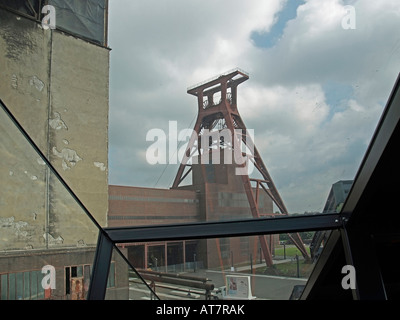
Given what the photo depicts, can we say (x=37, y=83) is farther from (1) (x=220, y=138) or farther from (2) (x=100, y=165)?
(1) (x=220, y=138)

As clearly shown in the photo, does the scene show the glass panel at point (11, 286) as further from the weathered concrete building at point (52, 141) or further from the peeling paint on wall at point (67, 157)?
the peeling paint on wall at point (67, 157)

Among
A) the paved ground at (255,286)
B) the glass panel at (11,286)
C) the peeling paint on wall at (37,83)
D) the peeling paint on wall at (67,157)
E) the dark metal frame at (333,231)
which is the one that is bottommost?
the paved ground at (255,286)

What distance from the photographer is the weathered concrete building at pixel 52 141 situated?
0.95 m

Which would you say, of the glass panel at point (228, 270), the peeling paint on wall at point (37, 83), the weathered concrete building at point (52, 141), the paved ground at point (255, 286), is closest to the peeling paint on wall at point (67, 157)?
the weathered concrete building at point (52, 141)

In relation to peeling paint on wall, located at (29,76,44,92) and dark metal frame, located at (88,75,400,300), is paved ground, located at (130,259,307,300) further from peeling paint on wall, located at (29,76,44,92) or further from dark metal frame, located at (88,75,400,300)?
peeling paint on wall, located at (29,76,44,92)

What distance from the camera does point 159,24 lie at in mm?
1251

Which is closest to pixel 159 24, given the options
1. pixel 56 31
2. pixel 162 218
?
pixel 56 31

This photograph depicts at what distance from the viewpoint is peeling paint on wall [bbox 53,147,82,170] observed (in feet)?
3.42

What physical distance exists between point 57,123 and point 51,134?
0.21 ft

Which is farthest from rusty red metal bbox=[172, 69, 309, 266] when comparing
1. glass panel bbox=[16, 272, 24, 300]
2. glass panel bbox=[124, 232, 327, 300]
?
glass panel bbox=[16, 272, 24, 300]

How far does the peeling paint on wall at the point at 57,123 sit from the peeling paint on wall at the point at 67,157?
0.24ft

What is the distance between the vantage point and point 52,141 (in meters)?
1.06

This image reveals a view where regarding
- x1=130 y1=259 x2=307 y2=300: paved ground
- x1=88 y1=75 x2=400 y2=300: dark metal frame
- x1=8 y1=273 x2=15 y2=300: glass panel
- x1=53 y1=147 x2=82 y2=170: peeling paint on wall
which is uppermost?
x1=53 y1=147 x2=82 y2=170: peeling paint on wall

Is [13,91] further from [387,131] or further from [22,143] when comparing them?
[387,131]
